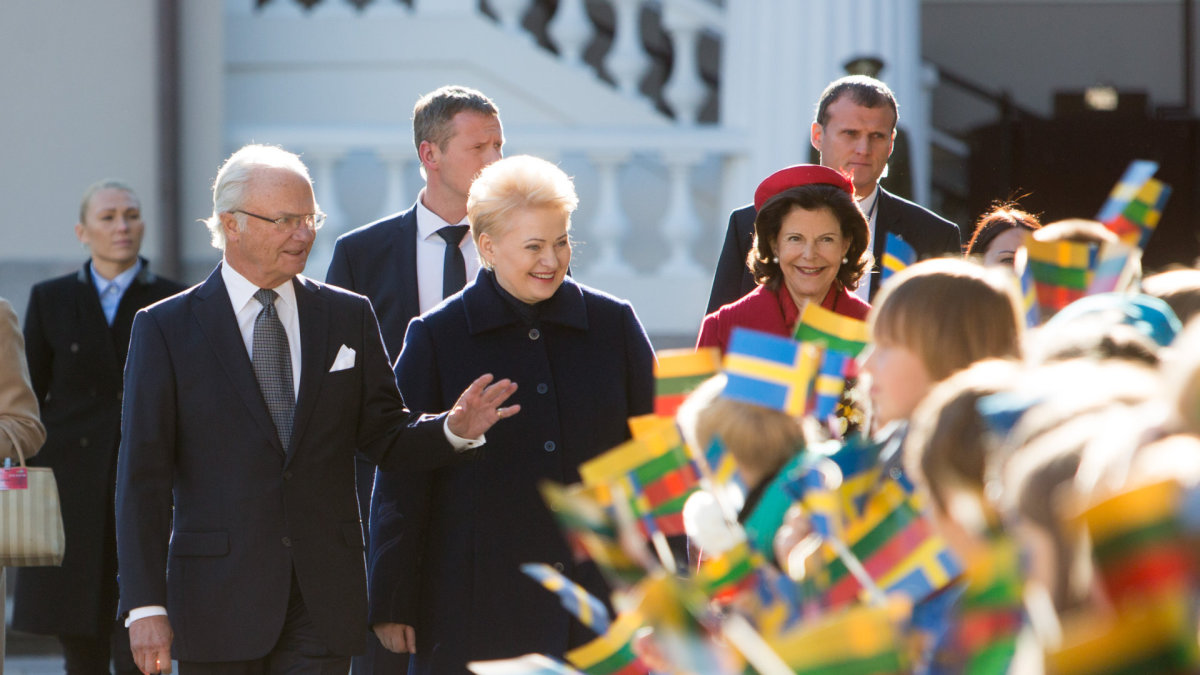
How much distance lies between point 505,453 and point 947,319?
145cm

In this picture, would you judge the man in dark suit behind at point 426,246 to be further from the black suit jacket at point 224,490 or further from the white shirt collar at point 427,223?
the black suit jacket at point 224,490

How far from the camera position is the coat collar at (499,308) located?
3.48 m

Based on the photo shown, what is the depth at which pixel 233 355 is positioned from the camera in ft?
11.4

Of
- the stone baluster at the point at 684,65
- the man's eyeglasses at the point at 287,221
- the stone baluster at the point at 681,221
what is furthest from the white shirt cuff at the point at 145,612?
the stone baluster at the point at 684,65

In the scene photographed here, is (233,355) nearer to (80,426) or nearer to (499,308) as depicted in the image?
(499,308)

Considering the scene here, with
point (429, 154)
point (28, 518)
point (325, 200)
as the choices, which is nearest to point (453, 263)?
point (429, 154)

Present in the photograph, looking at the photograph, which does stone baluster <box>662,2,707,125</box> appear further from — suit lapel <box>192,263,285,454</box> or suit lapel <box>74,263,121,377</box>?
suit lapel <box>192,263,285,454</box>

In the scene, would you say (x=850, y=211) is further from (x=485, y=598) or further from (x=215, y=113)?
(x=215, y=113)

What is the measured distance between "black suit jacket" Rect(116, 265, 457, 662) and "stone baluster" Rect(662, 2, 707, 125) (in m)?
3.98

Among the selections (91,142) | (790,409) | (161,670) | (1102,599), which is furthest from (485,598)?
(91,142)

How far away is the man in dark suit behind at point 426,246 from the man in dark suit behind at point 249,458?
69cm

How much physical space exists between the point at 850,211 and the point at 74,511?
323 centimetres

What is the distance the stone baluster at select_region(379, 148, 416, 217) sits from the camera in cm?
691

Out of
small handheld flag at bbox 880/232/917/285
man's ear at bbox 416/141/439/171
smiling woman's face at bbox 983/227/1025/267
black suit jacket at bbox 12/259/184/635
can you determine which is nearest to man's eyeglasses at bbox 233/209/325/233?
man's ear at bbox 416/141/439/171
